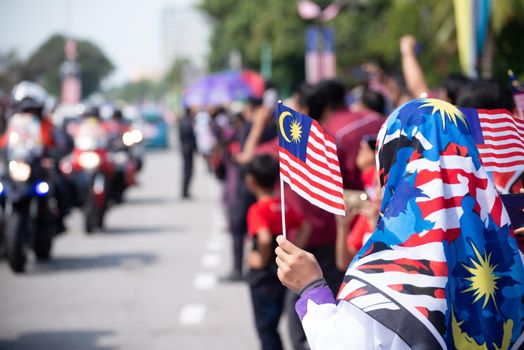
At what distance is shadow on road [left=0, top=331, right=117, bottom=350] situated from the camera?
7.71 metres

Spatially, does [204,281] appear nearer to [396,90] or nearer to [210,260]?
[210,260]

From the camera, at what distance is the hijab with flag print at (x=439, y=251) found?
2867 millimetres

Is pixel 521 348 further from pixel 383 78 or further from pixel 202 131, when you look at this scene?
pixel 202 131

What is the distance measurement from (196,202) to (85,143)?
5180mm

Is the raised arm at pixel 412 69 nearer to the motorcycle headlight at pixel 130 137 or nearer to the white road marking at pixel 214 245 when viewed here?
the white road marking at pixel 214 245

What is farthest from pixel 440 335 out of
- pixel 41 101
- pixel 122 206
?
pixel 122 206

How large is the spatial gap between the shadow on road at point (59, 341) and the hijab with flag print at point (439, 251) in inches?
198

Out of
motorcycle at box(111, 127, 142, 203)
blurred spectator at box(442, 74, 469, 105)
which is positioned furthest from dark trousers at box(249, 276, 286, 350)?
motorcycle at box(111, 127, 142, 203)

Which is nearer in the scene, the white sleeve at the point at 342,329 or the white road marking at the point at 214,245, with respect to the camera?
the white sleeve at the point at 342,329

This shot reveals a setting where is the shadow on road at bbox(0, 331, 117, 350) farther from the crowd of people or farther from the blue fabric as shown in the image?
the blue fabric

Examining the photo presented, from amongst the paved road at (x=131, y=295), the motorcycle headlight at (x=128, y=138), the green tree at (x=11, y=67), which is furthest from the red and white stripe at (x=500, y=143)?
the green tree at (x=11, y=67)

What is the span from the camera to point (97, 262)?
12.3 meters

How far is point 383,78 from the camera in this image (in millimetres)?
9070

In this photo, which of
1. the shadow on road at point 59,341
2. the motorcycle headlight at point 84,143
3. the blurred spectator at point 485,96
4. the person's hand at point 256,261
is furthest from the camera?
the motorcycle headlight at point 84,143
